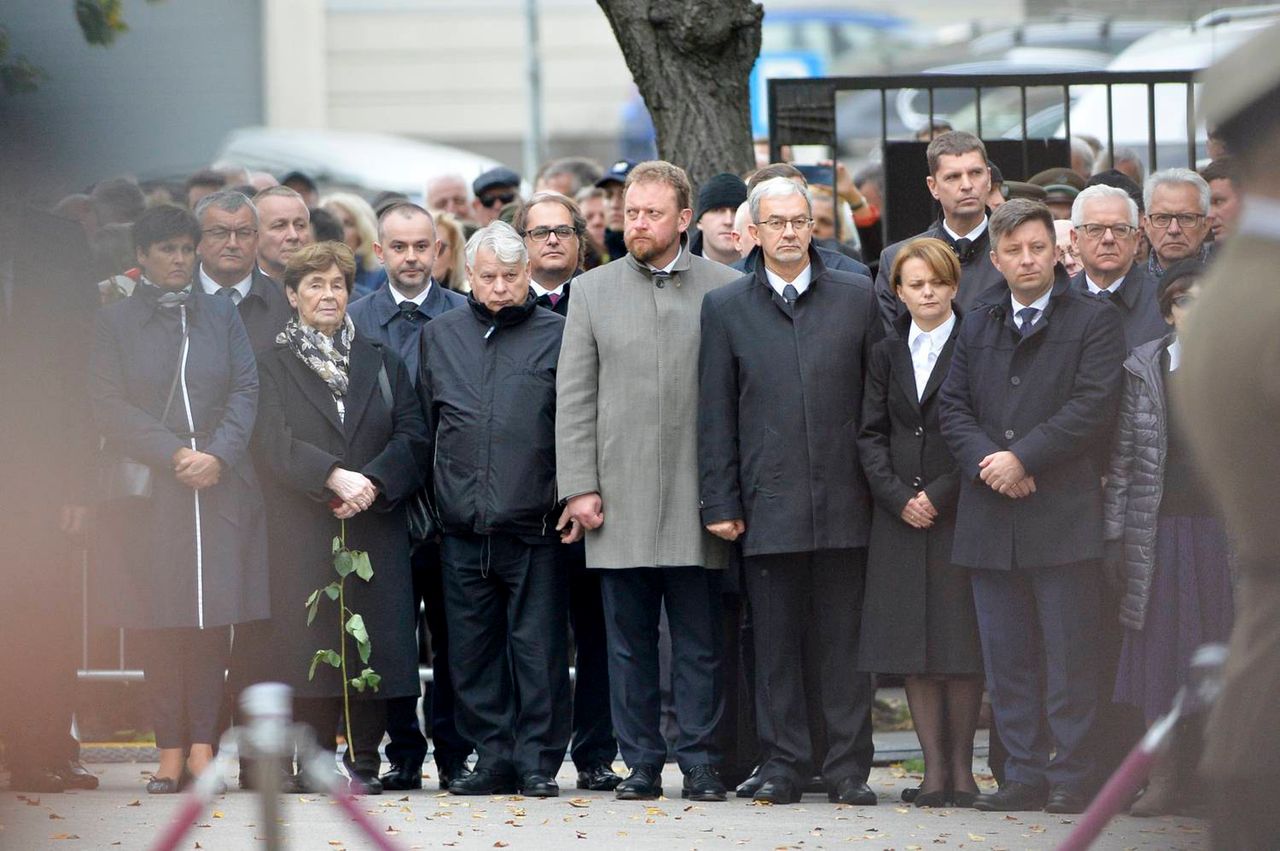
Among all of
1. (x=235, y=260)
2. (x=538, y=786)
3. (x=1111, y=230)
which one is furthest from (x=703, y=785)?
(x=235, y=260)

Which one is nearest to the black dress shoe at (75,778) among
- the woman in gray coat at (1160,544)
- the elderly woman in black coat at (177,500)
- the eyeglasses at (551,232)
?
the elderly woman in black coat at (177,500)

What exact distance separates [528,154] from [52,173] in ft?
93.9

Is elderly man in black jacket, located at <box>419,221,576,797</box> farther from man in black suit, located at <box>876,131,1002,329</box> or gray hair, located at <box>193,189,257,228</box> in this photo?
man in black suit, located at <box>876,131,1002,329</box>

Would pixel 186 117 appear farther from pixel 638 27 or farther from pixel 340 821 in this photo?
pixel 638 27

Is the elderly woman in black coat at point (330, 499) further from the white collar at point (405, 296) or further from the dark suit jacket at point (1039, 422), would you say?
the dark suit jacket at point (1039, 422)

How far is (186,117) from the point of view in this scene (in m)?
2.49

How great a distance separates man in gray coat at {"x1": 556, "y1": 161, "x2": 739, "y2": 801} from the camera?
25.1 feet

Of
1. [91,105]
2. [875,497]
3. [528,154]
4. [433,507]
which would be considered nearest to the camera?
[91,105]

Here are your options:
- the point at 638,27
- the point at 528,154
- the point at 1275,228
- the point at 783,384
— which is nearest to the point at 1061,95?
the point at 638,27

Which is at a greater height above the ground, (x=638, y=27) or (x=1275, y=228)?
(x=638, y=27)

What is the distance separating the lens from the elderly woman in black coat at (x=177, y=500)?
7582mm

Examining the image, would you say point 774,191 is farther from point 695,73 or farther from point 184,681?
point 184,681

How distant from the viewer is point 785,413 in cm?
757

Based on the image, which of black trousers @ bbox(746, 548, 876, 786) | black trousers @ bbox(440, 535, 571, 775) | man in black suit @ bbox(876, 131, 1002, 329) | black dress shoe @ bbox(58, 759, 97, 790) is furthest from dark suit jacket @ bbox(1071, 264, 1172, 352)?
black dress shoe @ bbox(58, 759, 97, 790)
